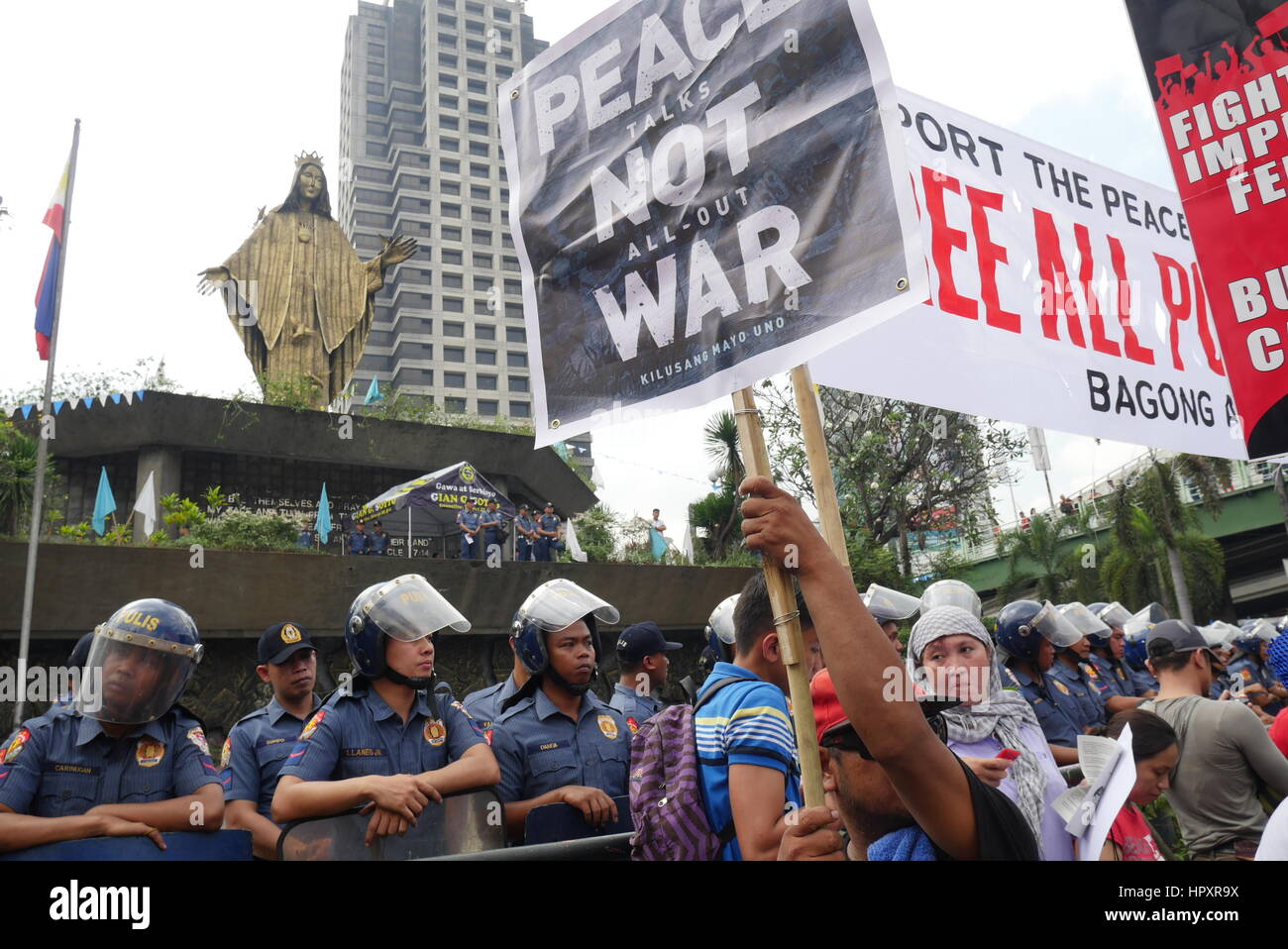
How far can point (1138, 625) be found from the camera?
9.88 m

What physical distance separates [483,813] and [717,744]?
1.19m

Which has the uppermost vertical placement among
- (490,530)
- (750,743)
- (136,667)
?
(490,530)

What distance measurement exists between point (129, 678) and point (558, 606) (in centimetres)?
160

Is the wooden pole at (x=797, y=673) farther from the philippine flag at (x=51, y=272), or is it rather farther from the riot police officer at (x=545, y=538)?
the riot police officer at (x=545, y=538)

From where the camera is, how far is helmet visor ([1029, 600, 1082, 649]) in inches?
234

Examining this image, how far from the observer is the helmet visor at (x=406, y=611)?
3.52 metres

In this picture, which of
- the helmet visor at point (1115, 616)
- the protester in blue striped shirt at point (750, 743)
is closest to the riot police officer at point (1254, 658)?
the helmet visor at point (1115, 616)

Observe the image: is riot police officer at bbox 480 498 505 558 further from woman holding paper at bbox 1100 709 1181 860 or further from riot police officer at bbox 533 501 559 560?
woman holding paper at bbox 1100 709 1181 860

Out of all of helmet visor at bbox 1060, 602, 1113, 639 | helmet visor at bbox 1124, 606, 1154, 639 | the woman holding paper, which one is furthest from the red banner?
helmet visor at bbox 1124, 606, 1154, 639

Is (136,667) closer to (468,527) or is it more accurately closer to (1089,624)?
(1089,624)

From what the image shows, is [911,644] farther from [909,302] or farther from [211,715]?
[211,715]

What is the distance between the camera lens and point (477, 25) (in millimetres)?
88500

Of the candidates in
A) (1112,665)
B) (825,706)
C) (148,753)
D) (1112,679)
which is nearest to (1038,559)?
(1112,665)
